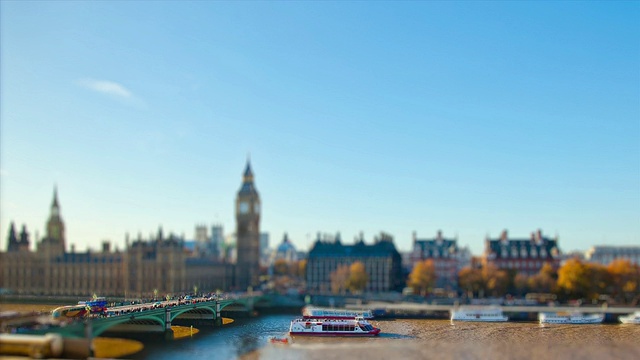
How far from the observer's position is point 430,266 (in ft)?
434

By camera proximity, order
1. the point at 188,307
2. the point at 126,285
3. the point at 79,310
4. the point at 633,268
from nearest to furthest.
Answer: the point at 79,310
the point at 188,307
the point at 633,268
the point at 126,285

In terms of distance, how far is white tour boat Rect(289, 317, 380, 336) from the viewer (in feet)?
228

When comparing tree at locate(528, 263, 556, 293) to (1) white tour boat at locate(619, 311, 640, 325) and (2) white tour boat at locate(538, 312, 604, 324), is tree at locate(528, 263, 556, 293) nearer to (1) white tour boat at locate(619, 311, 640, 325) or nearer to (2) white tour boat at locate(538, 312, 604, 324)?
(1) white tour boat at locate(619, 311, 640, 325)

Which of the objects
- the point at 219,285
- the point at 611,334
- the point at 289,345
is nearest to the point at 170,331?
the point at 289,345

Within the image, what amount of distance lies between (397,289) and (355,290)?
1798cm

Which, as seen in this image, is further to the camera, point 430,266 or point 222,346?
point 430,266

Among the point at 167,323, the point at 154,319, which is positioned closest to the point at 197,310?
the point at 167,323

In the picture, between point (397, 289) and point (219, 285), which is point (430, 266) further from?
point (219, 285)

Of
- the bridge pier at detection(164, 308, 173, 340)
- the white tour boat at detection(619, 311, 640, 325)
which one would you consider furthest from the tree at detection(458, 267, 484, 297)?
the bridge pier at detection(164, 308, 173, 340)

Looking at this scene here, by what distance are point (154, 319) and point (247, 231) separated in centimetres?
8948

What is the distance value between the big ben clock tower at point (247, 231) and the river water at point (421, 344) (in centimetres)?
7190

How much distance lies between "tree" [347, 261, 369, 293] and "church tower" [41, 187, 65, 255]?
2171 inches

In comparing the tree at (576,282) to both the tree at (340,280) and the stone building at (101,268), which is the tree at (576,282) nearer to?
the tree at (340,280)

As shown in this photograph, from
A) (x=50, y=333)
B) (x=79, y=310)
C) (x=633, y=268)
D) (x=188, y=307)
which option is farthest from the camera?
(x=633, y=268)
